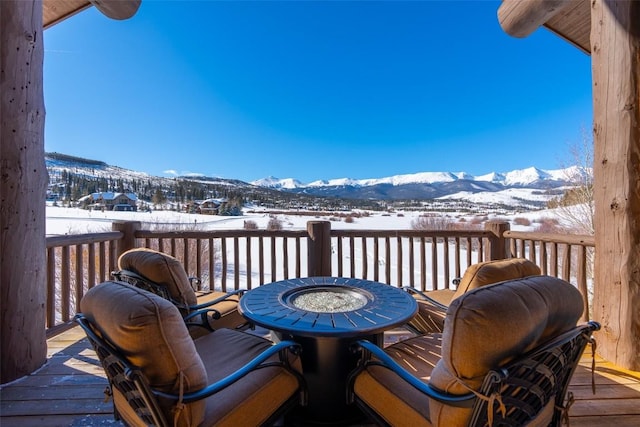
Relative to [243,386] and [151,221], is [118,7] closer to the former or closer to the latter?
[243,386]

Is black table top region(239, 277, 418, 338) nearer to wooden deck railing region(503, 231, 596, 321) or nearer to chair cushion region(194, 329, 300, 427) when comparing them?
chair cushion region(194, 329, 300, 427)

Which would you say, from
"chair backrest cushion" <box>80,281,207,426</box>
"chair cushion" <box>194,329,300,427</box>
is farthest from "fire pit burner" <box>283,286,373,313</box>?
"chair backrest cushion" <box>80,281,207,426</box>

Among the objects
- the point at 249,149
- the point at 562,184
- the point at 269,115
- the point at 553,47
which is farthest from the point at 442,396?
the point at 249,149

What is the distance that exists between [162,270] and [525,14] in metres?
4.31

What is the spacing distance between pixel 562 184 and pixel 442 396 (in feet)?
40.3

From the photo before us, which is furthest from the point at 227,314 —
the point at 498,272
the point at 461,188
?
the point at 461,188

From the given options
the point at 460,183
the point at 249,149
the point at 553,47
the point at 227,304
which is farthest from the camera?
the point at 460,183

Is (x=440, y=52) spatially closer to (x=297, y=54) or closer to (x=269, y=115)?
(x=297, y=54)

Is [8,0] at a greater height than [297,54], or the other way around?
[297,54]

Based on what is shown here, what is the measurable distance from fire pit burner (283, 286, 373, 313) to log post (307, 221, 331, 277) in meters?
1.29

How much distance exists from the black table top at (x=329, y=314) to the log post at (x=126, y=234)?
2.33 m

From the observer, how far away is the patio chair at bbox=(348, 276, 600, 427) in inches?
36.9

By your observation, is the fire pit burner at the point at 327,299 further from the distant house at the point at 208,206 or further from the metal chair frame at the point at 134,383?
the distant house at the point at 208,206

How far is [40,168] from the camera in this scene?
7.77 feet
